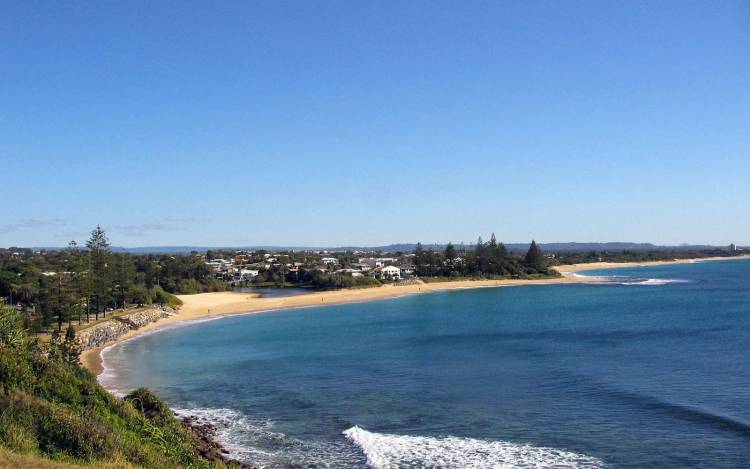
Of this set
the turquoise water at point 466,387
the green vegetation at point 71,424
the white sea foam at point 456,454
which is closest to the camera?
the green vegetation at point 71,424

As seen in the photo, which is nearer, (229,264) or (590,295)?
(590,295)

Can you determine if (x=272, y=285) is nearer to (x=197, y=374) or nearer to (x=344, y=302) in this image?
(x=344, y=302)

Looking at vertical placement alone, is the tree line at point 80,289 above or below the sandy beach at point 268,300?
above

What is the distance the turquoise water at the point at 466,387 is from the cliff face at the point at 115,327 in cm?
177

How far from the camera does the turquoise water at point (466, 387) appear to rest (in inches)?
673

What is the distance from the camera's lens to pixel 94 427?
11406mm

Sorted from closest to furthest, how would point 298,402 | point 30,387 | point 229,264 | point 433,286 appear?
point 30,387 < point 298,402 < point 433,286 < point 229,264

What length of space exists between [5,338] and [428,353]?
21691 mm

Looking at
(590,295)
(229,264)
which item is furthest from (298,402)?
(229,264)

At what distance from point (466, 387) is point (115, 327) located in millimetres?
28105

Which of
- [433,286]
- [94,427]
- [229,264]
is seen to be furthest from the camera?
[229,264]

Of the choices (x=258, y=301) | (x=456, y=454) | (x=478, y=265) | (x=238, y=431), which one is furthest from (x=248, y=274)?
(x=456, y=454)

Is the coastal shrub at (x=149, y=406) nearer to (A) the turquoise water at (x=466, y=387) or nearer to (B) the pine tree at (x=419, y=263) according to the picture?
(A) the turquoise water at (x=466, y=387)

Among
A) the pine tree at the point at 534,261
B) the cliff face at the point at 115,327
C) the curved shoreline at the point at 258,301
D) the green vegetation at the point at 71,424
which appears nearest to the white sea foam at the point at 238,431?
the green vegetation at the point at 71,424
